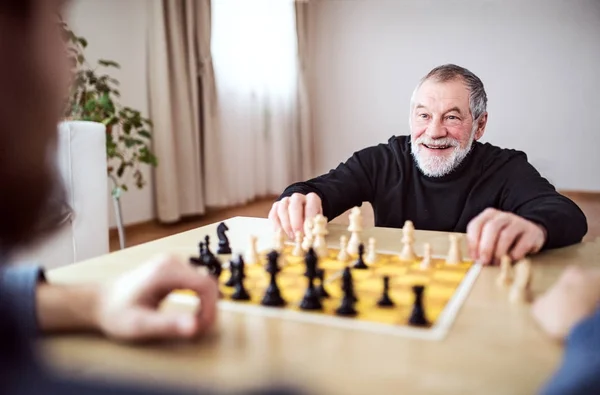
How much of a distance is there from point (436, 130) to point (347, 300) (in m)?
1.51

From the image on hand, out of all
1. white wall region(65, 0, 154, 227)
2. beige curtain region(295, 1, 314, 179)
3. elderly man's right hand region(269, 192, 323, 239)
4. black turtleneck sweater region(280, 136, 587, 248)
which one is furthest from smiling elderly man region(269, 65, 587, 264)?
beige curtain region(295, 1, 314, 179)

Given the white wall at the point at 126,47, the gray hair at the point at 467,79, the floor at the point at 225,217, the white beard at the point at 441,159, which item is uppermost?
the white wall at the point at 126,47

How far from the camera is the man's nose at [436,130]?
7.42ft

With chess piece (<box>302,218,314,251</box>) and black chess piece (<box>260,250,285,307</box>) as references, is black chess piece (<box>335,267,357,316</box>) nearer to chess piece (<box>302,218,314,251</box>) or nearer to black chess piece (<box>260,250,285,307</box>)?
black chess piece (<box>260,250,285,307</box>)

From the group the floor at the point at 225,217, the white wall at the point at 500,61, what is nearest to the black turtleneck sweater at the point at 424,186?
the floor at the point at 225,217

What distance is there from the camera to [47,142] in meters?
0.46

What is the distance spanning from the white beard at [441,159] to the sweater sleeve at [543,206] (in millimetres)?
212

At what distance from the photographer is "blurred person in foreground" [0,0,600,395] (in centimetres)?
42

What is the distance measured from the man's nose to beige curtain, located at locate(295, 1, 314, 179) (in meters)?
5.28

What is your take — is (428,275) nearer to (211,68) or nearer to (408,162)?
(408,162)

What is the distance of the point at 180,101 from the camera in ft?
17.1

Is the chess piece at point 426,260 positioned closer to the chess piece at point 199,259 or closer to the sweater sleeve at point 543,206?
the sweater sleeve at point 543,206

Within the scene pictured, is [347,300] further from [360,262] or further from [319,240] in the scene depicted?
[319,240]

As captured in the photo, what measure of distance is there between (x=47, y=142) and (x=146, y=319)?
356 mm
